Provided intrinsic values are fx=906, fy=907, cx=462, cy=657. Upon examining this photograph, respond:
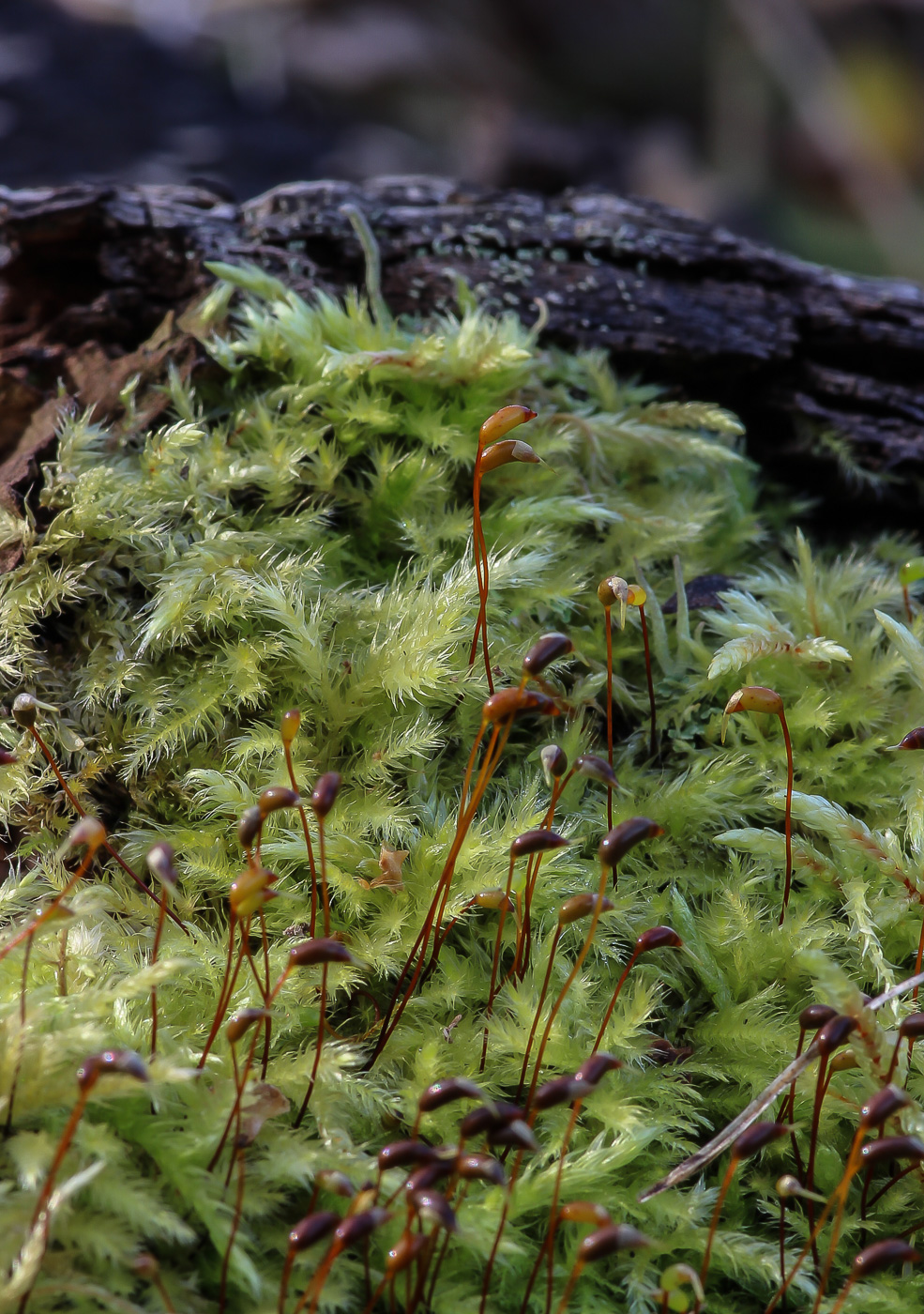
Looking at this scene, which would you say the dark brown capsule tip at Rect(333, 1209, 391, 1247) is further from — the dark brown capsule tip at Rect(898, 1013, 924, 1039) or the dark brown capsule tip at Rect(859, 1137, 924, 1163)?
the dark brown capsule tip at Rect(898, 1013, 924, 1039)

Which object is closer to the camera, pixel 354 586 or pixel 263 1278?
pixel 263 1278

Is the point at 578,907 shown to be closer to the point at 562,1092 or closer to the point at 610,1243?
the point at 562,1092

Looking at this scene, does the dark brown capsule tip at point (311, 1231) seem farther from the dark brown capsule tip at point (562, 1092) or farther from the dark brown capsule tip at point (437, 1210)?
the dark brown capsule tip at point (562, 1092)

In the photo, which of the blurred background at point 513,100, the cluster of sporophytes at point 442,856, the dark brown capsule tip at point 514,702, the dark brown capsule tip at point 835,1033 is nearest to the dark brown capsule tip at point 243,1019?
the cluster of sporophytes at point 442,856

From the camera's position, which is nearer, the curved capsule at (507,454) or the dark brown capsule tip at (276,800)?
the dark brown capsule tip at (276,800)

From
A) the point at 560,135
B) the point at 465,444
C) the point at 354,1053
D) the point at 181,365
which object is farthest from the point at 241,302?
the point at 560,135

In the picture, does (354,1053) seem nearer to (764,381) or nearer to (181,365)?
(181,365)

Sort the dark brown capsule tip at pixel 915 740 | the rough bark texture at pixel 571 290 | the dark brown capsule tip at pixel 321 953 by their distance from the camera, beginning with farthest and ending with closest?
the rough bark texture at pixel 571 290 < the dark brown capsule tip at pixel 915 740 < the dark brown capsule tip at pixel 321 953
